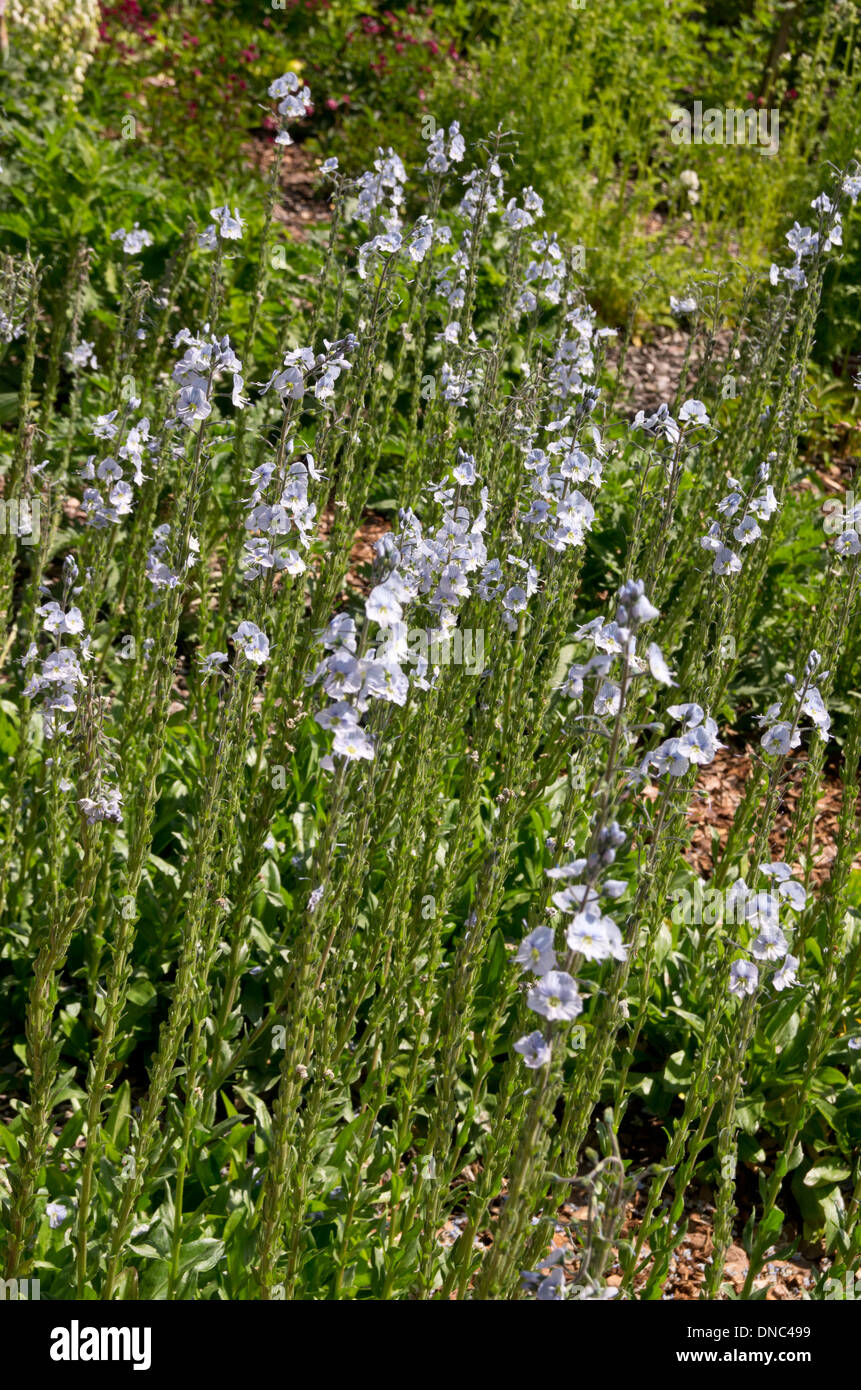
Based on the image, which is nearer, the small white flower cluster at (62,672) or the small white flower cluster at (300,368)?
the small white flower cluster at (300,368)

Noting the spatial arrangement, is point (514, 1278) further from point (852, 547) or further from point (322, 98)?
point (322, 98)

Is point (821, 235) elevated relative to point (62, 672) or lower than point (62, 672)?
elevated

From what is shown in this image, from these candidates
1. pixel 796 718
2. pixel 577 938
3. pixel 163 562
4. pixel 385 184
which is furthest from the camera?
pixel 385 184

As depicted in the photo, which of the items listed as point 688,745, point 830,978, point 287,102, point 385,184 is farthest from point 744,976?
point 385,184

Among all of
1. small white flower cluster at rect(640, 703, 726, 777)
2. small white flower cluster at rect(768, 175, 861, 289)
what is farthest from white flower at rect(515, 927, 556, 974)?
small white flower cluster at rect(768, 175, 861, 289)

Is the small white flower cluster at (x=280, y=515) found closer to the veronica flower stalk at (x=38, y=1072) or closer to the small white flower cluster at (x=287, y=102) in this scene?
the veronica flower stalk at (x=38, y=1072)

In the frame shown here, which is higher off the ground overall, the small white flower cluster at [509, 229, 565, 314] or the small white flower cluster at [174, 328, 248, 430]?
the small white flower cluster at [509, 229, 565, 314]

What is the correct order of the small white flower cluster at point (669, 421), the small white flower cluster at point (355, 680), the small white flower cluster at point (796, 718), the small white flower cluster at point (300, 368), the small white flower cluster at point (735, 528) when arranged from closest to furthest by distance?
the small white flower cluster at point (355, 680)
the small white flower cluster at point (300, 368)
the small white flower cluster at point (796, 718)
the small white flower cluster at point (669, 421)
the small white flower cluster at point (735, 528)

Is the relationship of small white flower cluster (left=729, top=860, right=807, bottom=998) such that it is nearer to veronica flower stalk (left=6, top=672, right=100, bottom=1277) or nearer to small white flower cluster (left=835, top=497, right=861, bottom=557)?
small white flower cluster (left=835, top=497, right=861, bottom=557)

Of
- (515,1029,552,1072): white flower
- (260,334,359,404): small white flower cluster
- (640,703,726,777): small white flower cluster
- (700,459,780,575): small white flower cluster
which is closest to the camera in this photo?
(515,1029,552,1072): white flower

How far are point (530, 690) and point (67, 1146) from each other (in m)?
1.84

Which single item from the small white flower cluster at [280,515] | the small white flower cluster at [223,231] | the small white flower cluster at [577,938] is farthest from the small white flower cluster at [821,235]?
the small white flower cluster at [577,938]

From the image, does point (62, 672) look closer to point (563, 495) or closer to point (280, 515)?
point (280, 515)

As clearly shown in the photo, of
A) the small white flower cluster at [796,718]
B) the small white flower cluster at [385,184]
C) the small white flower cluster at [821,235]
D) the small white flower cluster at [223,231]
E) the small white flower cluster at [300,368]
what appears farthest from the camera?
the small white flower cluster at [385,184]
